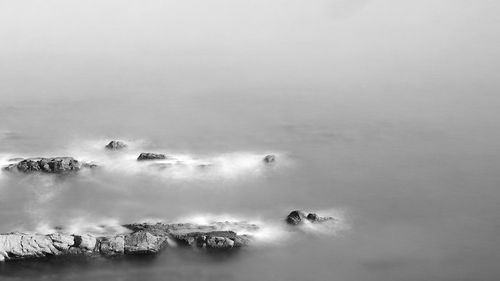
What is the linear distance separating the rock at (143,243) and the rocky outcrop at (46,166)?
10693mm

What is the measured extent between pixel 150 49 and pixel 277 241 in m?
52.7

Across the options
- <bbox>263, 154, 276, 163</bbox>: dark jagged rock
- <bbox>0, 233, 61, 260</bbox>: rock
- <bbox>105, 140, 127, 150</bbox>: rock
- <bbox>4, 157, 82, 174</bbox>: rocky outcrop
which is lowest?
<bbox>0, 233, 61, 260</bbox>: rock

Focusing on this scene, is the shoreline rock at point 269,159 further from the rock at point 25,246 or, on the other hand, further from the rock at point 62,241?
the rock at point 25,246

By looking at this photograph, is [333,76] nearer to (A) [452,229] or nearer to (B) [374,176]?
(B) [374,176]

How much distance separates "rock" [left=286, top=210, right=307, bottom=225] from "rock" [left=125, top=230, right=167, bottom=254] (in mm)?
7310

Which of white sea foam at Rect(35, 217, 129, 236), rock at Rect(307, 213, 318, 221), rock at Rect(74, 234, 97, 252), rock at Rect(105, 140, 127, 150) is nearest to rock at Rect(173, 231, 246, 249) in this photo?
white sea foam at Rect(35, 217, 129, 236)

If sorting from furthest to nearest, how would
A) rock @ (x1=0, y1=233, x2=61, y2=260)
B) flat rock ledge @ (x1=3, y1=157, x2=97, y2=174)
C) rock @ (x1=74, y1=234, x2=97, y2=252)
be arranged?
flat rock ledge @ (x1=3, y1=157, x2=97, y2=174) → rock @ (x1=74, y1=234, x2=97, y2=252) → rock @ (x1=0, y1=233, x2=61, y2=260)

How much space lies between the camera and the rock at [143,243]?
31000mm

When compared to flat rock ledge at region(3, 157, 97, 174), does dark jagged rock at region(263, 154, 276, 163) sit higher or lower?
higher

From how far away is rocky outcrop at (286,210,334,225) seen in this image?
34.5 m

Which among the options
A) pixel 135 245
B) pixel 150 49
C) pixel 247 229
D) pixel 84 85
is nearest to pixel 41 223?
pixel 135 245

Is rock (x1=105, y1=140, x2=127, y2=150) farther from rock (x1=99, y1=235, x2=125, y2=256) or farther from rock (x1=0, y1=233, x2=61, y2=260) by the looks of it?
rock (x1=0, y1=233, x2=61, y2=260)

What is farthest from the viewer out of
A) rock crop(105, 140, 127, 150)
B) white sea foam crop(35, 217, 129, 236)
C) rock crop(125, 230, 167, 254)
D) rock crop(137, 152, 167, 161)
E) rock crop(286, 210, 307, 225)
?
rock crop(105, 140, 127, 150)

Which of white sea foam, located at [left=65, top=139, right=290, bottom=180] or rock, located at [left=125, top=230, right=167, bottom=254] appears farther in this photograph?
white sea foam, located at [left=65, top=139, right=290, bottom=180]
